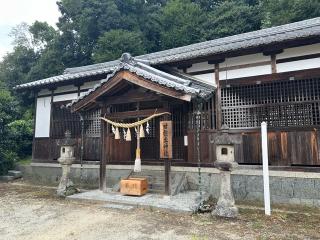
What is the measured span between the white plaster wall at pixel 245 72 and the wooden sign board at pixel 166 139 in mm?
3405

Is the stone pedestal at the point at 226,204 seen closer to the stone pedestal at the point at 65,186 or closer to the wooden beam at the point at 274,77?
the wooden beam at the point at 274,77

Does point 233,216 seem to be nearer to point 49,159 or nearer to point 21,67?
point 49,159

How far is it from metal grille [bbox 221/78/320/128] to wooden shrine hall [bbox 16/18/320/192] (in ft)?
0.11

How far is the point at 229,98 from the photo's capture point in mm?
11203

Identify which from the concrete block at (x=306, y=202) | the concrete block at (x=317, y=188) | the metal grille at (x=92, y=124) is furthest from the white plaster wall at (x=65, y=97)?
the concrete block at (x=317, y=188)

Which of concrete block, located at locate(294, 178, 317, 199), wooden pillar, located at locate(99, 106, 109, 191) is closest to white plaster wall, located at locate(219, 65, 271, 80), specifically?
concrete block, located at locate(294, 178, 317, 199)

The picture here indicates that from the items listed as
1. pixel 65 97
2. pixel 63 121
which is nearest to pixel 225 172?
pixel 63 121

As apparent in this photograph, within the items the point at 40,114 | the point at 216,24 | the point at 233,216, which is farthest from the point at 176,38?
the point at 233,216

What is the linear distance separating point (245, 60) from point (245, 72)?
51 cm

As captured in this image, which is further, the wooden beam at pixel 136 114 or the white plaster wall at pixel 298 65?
the wooden beam at pixel 136 114

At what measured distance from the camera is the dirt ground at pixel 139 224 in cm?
684

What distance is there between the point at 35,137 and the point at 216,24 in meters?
26.5

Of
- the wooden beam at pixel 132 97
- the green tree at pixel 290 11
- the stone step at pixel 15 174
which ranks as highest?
the green tree at pixel 290 11

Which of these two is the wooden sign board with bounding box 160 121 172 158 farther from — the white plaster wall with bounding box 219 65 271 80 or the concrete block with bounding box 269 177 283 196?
the concrete block with bounding box 269 177 283 196
